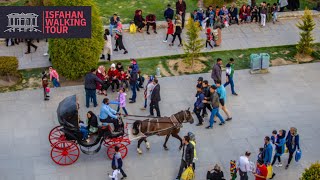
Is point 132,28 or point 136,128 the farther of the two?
point 132,28

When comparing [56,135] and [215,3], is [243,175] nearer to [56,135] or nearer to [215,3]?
[56,135]

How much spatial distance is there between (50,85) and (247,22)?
10327 mm

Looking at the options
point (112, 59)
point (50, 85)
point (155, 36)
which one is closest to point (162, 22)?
point (155, 36)

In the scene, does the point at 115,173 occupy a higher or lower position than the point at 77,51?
lower

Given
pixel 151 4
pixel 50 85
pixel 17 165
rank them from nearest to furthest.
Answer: pixel 17 165
pixel 50 85
pixel 151 4

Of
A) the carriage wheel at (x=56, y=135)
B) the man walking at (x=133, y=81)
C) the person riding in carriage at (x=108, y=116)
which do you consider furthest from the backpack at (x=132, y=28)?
the person riding in carriage at (x=108, y=116)

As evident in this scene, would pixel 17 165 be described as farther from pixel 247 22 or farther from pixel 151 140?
pixel 247 22

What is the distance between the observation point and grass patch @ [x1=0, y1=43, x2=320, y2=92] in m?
21.5

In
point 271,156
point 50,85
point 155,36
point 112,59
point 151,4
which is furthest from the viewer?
point 151,4

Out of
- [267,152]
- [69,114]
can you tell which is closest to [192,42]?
[267,152]

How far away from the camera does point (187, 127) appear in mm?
18734

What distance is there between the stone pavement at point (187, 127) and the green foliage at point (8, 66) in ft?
3.10

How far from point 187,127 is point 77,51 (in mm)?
5195

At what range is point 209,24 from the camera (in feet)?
85.0
